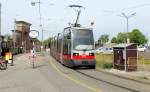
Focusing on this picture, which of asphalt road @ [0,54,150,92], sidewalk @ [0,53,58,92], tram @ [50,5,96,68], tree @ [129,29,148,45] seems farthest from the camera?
tree @ [129,29,148,45]

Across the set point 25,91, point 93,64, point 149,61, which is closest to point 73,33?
point 93,64

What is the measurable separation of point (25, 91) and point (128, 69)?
18.3 m

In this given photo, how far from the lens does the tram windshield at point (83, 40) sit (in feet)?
124

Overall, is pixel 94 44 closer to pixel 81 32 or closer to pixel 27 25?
pixel 81 32

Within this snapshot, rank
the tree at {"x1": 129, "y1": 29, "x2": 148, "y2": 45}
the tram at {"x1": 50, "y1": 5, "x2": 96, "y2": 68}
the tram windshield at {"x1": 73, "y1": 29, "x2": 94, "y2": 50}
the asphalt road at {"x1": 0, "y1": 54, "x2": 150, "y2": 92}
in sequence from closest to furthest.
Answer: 1. the asphalt road at {"x1": 0, "y1": 54, "x2": 150, "y2": 92}
2. the tram at {"x1": 50, "y1": 5, "x2": 96, "y2": 68}
3. the tram windshield at {"x1": 73, "y1": 29, "x2": 94, "y2": 50}
4. the tree at {"x1": 129, "y1": 29, "x2": 148, "y2": 45}

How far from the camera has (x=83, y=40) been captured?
124 ft

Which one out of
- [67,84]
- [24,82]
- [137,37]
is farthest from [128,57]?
[137,37]

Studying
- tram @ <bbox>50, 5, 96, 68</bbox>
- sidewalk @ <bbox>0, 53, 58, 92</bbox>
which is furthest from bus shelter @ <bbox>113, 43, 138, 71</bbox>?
sidewalk @ <bbox>0, 53, 58, 92</bbox>

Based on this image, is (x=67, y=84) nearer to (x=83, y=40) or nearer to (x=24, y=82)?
(x=24, y=82)

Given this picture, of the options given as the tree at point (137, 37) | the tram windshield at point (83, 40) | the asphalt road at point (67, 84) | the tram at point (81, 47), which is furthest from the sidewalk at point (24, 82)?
the tree at point (137, 37)

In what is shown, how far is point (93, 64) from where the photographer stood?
3794 cm

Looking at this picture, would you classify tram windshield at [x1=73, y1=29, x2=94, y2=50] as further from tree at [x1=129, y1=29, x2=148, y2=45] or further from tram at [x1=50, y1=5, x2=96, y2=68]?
tree at [x1=129, y1=29, x2=148, y2=45]

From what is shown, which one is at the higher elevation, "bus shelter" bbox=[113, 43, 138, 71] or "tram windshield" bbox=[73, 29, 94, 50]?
"tram windshield" bbox=[73, 29, 94, 50]

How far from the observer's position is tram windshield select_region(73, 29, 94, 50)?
124 feet
